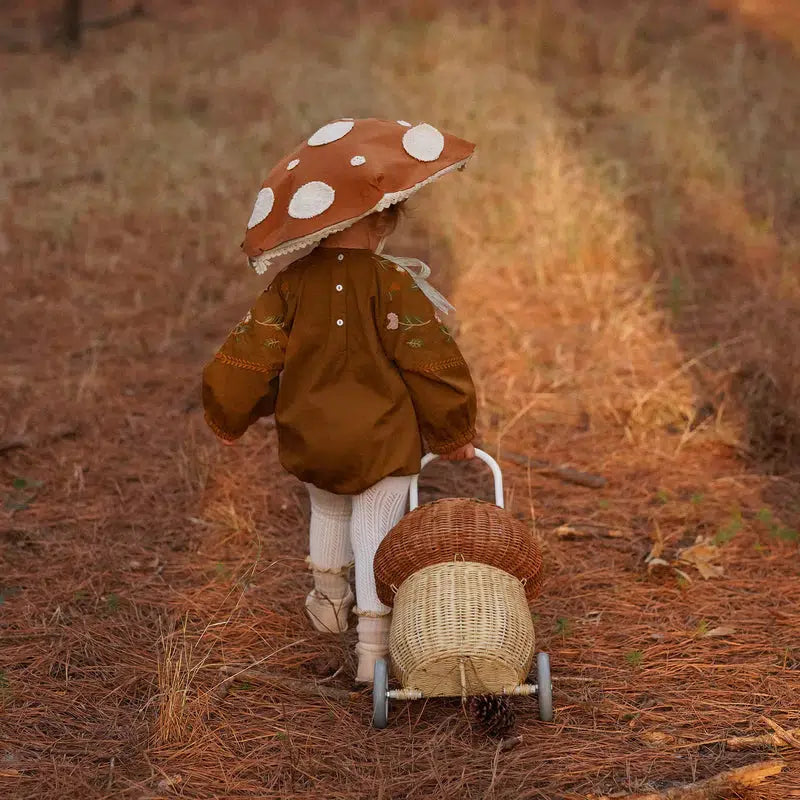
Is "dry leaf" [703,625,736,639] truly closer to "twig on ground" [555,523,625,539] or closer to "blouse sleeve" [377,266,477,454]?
"twig on ground" [555,523,625,539]

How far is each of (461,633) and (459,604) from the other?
0.08 m

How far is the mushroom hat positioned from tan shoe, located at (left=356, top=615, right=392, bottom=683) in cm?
108

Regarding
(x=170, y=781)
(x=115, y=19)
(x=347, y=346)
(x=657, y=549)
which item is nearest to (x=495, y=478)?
(x=347, y=346)

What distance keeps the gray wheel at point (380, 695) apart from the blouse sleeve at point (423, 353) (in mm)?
698

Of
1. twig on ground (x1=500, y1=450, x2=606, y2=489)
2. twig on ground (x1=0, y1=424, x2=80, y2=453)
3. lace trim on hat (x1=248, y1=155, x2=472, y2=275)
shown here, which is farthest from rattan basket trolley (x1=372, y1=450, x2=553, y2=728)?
twig on ground (x1=0, y1=424, x2=80, y2=453)

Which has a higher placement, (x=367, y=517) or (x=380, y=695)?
(x=367, y=517)

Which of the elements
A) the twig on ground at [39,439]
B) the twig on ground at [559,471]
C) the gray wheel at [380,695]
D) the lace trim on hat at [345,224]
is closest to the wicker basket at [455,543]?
the gray wheel at [380,695]

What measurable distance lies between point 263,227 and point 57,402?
8.05ft

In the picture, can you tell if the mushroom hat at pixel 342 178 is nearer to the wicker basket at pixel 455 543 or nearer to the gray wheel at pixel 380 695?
the wicker basket at pixel 455 543

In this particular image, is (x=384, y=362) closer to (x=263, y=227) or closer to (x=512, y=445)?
(x=263, y=227)

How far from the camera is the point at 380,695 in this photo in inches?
114

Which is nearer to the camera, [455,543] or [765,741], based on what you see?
[765,741]

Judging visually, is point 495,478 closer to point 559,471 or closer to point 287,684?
point 287,684

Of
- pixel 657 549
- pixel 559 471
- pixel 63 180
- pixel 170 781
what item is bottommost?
pixel 63 180
